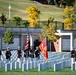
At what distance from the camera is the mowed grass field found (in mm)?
113312

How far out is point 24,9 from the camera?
122 metres

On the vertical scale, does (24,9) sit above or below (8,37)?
above

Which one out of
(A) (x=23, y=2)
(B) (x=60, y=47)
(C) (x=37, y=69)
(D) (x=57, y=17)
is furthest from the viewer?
(A) (x=23, y=2)

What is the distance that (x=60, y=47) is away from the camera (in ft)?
240

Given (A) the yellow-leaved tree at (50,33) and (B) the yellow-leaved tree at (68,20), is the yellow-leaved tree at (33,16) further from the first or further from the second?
(B) the yellow-leaved tree at (68,20)

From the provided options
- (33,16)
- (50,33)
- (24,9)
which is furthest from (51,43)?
(24,9)

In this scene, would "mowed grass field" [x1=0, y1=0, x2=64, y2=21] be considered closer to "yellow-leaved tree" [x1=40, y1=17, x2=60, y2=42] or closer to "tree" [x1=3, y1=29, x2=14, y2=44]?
"yellow-leaved tree" [x1=40, y1=17, x2=60, y2=42]

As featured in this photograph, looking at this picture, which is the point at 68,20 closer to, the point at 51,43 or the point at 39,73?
the point at 51,43

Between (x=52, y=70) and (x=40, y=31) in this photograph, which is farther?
(x=40, y=31)

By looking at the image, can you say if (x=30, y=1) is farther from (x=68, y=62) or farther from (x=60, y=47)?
(x=68, y=62)

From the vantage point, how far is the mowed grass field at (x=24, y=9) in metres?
113

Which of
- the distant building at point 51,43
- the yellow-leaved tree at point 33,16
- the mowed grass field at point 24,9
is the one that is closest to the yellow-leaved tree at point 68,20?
the distant building at point 51,43

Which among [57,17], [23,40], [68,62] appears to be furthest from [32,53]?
[57,17]

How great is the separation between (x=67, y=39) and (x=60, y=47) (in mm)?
1738
